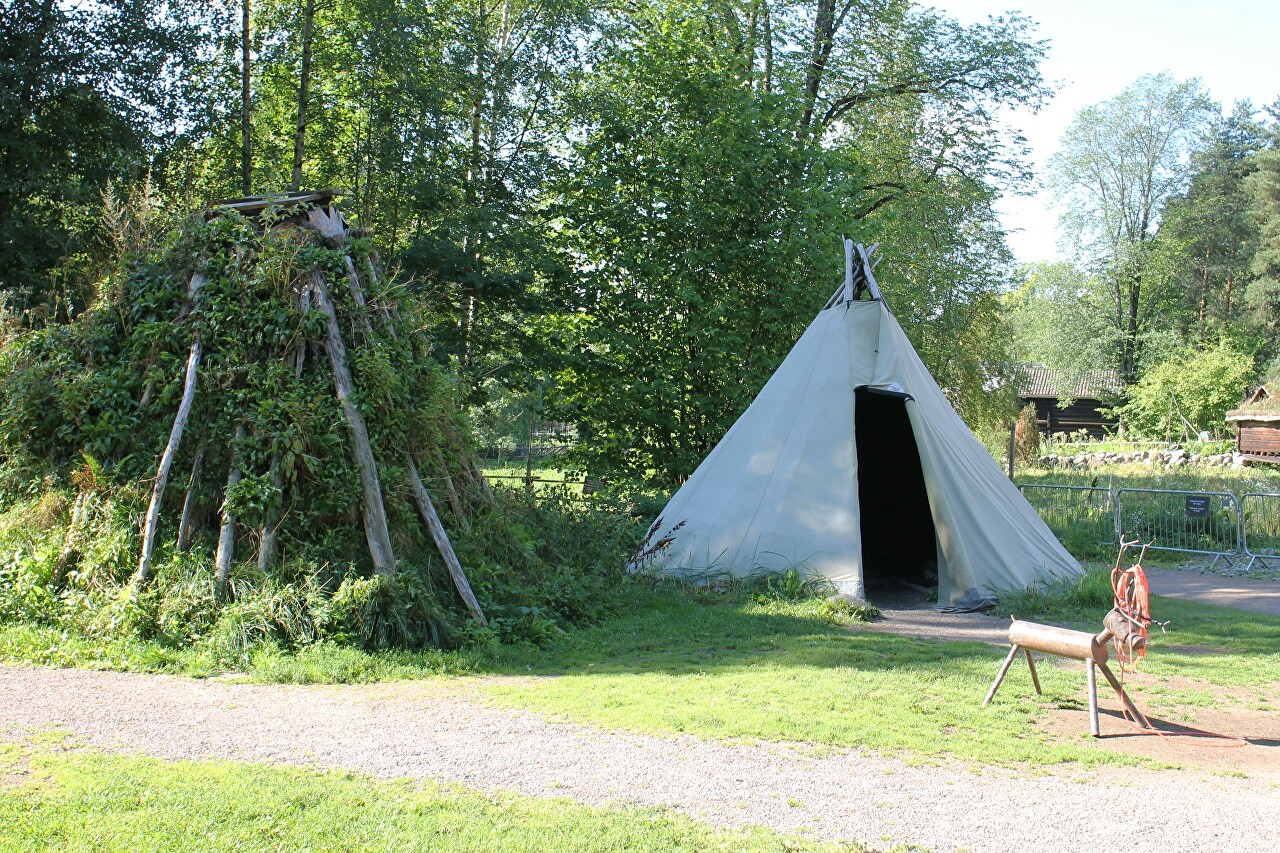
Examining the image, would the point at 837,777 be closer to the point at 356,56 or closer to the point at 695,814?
the point at 695,814

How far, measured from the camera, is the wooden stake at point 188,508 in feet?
25.3

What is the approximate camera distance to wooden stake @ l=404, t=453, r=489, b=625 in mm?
7988

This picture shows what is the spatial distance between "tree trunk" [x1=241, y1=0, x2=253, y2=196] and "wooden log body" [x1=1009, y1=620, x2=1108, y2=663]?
1426 cm

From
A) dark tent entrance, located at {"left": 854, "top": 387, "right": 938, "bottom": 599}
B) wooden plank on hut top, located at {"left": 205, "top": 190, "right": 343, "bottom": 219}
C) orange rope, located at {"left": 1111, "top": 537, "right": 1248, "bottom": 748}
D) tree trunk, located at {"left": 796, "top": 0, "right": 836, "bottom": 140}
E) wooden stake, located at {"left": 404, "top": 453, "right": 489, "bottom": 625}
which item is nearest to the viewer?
orange rope, located at {"left": 1111, "top": 537, "right": 1248, "bottom": 748}

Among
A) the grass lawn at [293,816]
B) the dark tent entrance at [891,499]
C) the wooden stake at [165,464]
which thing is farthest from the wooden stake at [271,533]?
Result: the dark tent entrance at [891,499]

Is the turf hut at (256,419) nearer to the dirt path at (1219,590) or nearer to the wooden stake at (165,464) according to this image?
the wooden stake at (165,464)

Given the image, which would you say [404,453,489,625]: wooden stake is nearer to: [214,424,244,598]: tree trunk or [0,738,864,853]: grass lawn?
[214,424,244,598]: tree trunk

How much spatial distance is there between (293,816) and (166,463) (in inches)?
180

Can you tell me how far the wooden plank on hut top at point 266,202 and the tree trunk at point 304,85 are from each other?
707 cm

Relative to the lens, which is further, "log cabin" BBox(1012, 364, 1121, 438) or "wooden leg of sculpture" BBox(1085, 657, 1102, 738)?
"log cabin" BBox(1012, 364, 1121, 438)

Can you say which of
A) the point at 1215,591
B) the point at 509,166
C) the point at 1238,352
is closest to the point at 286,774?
the point at 1215,591

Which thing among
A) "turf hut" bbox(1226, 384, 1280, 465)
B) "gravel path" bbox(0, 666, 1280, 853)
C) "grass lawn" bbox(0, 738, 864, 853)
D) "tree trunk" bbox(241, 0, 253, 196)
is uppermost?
"tree trunk" bbox(241, 0, 253, 196)

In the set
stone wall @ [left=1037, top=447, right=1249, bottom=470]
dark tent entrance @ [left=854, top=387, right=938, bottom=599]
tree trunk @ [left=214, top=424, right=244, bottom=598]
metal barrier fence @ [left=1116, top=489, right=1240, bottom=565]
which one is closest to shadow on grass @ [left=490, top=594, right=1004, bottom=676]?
tree trunk @ [left=214, top=424, right=244, bottom=598]

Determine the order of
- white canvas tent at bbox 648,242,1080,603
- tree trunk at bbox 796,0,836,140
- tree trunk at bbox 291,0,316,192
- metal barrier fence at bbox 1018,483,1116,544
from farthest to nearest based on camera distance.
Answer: tree trunk at bbox 796,0,836,140, tree trunk at bbox 291,0,316,192, metal barrier fence at bbox 1018,483,1116,544, white canvas tent at bbox 648,242,1080,603
